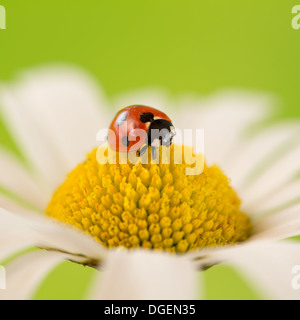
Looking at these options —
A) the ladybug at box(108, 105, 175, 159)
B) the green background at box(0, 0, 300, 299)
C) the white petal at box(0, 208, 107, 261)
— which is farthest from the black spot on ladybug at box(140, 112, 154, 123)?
the green background at box(0, 0, 300, 299)

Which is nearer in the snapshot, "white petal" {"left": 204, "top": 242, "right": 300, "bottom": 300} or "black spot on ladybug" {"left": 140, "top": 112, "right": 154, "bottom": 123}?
"white petal" {"left": 204, "top": 242, "right": 300, "bottom": 300}

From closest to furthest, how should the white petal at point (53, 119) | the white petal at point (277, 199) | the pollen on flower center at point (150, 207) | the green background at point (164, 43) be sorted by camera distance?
the pollen on flower center at point (150, 207), the white petal at point (277, 199), the white petal at point (53, 119), the green background at point (164, 43)

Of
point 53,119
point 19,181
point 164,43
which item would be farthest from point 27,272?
point 164,43

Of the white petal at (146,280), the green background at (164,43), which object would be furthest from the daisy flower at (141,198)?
the green background at (164,43)

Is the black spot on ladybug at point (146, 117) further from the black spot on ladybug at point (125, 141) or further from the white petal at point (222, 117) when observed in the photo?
the white petal at point (222, 117)

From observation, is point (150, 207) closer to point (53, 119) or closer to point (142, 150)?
point (142, 150)

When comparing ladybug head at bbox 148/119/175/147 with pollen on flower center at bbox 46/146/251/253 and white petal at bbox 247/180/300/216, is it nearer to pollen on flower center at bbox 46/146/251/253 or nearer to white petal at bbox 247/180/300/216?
pollen on flower center at bbox 46/146/251/253
